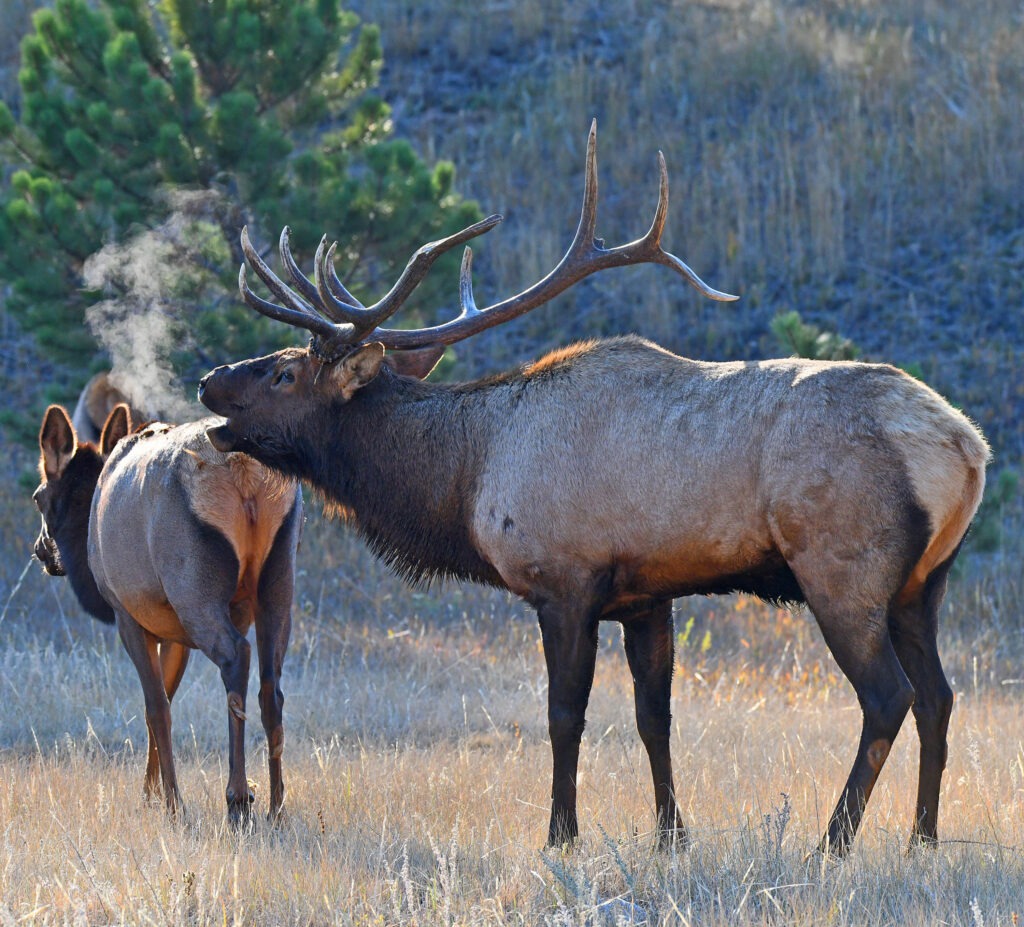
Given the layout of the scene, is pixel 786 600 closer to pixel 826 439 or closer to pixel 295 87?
pixel 826 439

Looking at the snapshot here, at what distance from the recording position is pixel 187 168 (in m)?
10.8

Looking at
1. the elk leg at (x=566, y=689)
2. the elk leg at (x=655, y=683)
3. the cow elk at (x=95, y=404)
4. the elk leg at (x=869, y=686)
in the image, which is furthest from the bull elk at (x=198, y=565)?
the cow elk at (x=95, y=404)

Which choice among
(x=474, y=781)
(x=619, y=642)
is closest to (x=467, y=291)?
(x=474, y=781)

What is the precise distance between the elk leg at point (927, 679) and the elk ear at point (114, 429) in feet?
13.0

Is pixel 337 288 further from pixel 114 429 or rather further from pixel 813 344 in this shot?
pixel 813 344

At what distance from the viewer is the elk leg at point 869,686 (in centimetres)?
504

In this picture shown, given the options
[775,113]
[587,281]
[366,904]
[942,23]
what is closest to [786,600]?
[366,904]

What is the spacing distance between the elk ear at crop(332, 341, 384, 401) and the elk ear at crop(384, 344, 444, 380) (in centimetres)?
49

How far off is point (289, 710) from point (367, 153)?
4770 millimetres

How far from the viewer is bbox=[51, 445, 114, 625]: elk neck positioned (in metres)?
7.23

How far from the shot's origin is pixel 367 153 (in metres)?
11.2

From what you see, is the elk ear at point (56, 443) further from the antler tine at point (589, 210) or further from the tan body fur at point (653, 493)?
the antler tine at point (589, 210)

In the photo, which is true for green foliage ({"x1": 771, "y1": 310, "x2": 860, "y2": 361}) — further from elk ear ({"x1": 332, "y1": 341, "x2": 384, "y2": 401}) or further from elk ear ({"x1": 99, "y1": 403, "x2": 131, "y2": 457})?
elk ear ({"x1": 99, "y1": 403, "x2": 131, "y2": 457})

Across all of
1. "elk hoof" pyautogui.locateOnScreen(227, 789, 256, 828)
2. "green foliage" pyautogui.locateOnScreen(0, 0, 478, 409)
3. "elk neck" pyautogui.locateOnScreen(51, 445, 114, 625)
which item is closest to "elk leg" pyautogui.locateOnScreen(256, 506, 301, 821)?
"elk hoof" pyautogui.locateOnScreen(227, 789, 256, 828)
